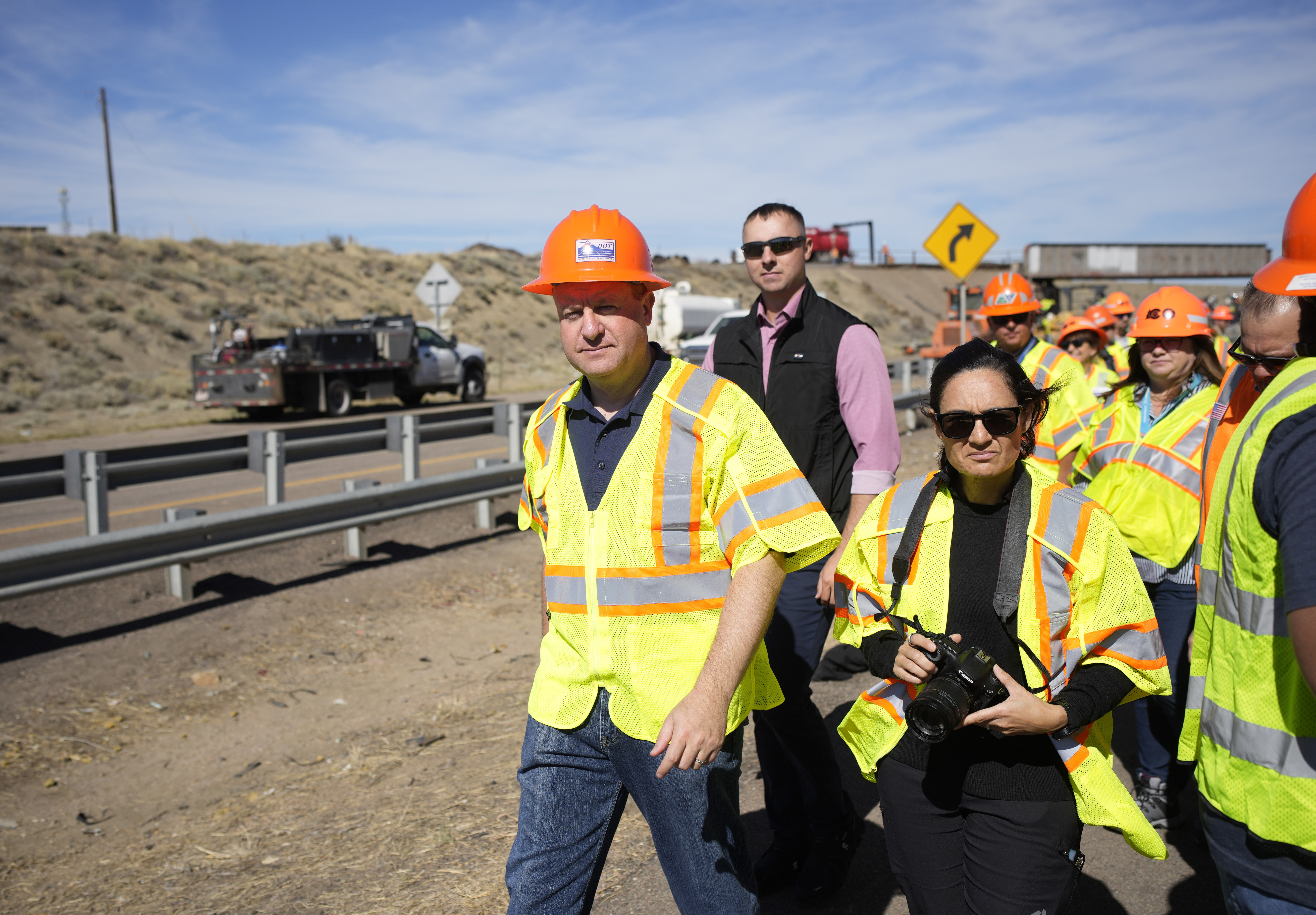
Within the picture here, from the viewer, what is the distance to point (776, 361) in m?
3.62

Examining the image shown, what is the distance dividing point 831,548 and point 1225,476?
78cm

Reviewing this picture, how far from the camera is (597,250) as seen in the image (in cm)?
227

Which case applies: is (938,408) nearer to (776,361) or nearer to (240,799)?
(776,361)

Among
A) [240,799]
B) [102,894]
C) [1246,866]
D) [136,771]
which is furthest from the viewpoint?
[136,771]

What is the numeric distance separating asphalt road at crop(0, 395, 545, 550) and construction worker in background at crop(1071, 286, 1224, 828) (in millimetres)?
6428

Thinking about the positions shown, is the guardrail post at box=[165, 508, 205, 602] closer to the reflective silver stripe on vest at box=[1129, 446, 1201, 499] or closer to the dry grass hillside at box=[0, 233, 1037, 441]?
the reflective silver stripe on vest at box=[1129, 446, 1201, 499]

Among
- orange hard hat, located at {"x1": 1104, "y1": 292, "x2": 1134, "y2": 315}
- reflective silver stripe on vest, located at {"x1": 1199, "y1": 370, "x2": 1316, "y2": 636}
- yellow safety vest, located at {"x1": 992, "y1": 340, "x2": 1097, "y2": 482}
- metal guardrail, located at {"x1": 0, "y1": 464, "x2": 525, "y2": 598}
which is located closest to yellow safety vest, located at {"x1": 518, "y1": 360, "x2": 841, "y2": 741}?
reflective silver stripe on vest, located at {"x1": 1199, "y1": 370, "x2": 1316, "y2": 636}

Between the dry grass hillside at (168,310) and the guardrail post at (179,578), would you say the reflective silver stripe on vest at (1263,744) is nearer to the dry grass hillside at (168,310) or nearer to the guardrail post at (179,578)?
the guardrail post at (179,578)

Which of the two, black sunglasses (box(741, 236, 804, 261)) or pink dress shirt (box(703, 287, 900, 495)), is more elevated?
black sunglasses (box(741, 236, 804, 261))

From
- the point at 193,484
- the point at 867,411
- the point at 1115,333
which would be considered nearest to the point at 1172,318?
the point at 867,411

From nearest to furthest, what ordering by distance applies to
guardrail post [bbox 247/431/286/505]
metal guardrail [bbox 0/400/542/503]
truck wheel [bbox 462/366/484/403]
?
metal guardrail [bbox 0/400/542/503] < guardrail post [bbox 247/431/286/505] < truck wheel [bbox 462/366/484/403]

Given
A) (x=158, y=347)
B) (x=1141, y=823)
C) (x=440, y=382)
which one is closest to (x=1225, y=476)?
(x=1141, y=823)

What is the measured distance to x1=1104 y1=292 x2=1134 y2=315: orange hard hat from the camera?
9523 millimetres

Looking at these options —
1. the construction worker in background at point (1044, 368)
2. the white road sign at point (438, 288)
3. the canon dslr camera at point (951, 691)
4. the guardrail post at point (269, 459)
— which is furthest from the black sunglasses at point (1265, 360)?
the white road sign at point (438, 288)
